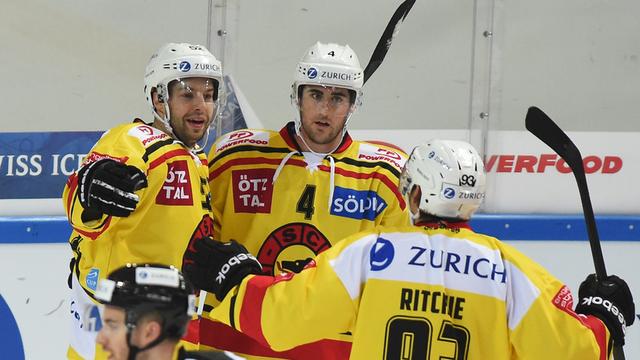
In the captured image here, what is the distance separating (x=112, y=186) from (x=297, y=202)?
0.72m

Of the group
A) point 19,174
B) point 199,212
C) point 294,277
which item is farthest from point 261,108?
Answer: point 294,277

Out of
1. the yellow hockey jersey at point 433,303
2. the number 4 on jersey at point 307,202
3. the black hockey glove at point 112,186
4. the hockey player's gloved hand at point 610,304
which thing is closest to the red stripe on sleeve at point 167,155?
the black hockey glove at point 112,186

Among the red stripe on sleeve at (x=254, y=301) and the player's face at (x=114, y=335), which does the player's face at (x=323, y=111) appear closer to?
the red stripe on sleeve at (x=254, y=301)

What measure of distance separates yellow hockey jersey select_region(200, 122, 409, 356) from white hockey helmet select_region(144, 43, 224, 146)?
276mm

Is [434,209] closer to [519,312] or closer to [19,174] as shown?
[519,312]

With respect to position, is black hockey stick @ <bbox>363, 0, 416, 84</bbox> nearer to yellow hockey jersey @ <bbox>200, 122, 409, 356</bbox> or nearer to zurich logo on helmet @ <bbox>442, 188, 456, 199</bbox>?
yellow hockey jersey @ <bbox>200, 122, 409, 356</bbox>

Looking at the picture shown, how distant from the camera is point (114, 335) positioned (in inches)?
70.1

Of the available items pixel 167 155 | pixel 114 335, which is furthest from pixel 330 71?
pixel 114 335

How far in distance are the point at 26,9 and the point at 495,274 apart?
2300 millimetres

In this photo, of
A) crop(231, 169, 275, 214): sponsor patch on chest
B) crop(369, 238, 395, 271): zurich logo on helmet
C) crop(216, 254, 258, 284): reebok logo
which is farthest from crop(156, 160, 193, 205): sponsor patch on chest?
crop(369, 238, 395, 271): zurich logo on helmet

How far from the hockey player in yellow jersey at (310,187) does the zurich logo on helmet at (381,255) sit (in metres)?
0.73

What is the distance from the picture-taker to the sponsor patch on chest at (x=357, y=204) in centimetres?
319

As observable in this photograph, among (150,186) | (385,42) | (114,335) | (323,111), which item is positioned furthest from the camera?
(385,42)

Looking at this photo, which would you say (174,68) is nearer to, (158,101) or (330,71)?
(158,101)
